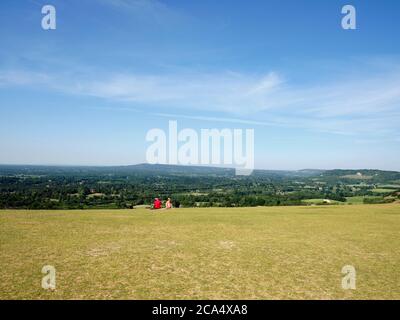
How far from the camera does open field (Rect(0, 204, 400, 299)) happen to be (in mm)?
9766

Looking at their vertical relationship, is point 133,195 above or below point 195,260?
below

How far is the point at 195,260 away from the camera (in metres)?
13.1

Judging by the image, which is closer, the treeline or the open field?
the open field

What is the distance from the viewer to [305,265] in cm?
1266

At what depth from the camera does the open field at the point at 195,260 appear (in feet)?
32.0

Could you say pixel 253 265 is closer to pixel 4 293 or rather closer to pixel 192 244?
pixel 192 244

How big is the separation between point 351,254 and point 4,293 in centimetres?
1357

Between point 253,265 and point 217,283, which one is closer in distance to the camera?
point 217,283

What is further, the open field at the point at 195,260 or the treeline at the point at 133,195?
the treeline at the point at 133,195

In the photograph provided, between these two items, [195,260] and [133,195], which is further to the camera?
[133,195]

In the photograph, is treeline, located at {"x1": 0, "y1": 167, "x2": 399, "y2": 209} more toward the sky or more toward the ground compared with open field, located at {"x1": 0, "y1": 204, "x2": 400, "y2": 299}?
more toward the ground

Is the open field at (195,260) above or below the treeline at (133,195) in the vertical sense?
above
